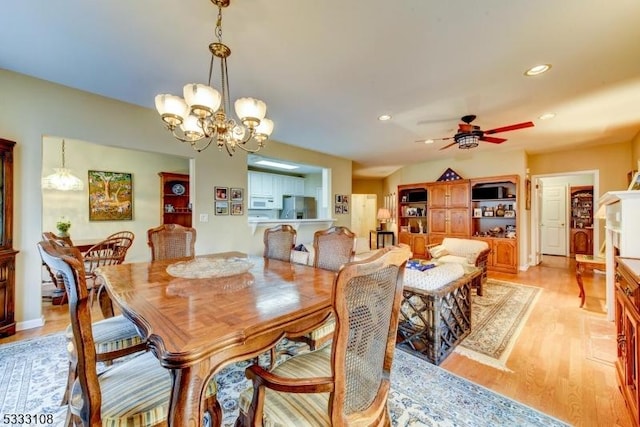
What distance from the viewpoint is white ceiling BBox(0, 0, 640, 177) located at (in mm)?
1739

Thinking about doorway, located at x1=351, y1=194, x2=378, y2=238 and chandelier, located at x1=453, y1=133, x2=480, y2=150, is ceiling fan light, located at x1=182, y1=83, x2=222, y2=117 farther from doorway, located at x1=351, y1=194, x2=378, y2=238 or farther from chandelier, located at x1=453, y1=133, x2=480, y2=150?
doorway, located at x1=351, y1=194, x2=378, y2=238

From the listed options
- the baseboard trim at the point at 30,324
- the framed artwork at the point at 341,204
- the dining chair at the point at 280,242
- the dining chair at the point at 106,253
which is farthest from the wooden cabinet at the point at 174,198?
the dining chair at the point at 280,242

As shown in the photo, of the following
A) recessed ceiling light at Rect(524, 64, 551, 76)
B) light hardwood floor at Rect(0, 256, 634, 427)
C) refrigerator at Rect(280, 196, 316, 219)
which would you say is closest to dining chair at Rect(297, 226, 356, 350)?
light hardwood floor at Rect(0, 256, 634, 427)

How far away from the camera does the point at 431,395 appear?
1779mm

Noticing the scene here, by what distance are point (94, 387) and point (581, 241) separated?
387 inches

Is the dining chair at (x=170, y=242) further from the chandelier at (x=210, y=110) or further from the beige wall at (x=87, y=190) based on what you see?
the beige wall at (x=87, y=190)

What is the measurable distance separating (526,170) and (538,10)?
494cm

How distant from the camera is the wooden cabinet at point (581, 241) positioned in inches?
271

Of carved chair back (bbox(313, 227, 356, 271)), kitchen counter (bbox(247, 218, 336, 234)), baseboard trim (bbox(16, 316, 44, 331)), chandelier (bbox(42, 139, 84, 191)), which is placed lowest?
baseboard trim (bbox(16, 316, 44, 331))

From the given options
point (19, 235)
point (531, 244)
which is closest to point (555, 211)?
point (531, 244)

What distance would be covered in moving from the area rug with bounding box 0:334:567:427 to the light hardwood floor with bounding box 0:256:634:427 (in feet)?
0.51

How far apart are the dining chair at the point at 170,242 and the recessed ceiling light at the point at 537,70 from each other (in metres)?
3.58

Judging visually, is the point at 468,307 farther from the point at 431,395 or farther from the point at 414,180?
the point at 414,180

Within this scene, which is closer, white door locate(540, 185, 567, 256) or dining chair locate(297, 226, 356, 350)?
dining chair locate(297, 226, 356, 350)
